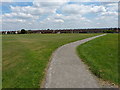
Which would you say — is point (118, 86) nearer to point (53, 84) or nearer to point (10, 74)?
point (53, 84)

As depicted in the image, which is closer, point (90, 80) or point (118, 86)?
point (118, 86)

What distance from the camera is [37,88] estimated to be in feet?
15.0

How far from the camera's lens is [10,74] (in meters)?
6.24

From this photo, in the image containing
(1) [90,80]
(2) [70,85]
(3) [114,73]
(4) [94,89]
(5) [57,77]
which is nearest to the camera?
(4) [94,89]

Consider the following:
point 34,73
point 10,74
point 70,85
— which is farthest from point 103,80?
point 10,74

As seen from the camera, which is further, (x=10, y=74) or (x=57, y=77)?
(x=10, y=74)

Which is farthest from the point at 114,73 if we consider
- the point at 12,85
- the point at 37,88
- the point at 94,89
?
the point at 12,85

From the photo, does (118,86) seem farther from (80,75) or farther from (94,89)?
(80,75)

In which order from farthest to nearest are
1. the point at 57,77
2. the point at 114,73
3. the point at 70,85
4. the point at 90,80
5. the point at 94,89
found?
the point at 114,73
the point at 57,77
the point at 90,80
the point at 70,85
the point at 94,89

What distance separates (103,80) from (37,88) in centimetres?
259

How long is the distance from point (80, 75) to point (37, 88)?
6.52 ft

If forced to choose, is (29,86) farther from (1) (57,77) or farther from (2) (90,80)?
(2) (90,80)

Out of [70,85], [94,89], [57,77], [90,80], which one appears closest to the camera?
[94,89]

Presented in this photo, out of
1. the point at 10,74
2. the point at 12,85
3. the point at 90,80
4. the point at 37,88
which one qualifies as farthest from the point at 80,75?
the point at 10,74
